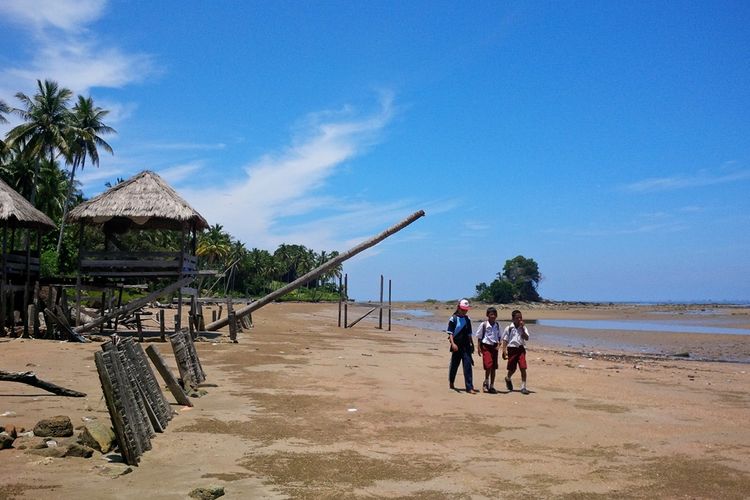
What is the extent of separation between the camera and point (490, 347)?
11781 millimetres

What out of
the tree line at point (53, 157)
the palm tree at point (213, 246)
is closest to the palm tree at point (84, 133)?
the tree line at point (53, 157)

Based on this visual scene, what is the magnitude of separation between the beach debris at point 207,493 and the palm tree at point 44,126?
136 ft

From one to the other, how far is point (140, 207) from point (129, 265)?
1942 millimetres

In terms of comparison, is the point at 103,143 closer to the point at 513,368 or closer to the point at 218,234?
the point at 218,234

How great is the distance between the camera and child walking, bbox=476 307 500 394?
11641 mm

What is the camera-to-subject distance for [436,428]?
8.53 m

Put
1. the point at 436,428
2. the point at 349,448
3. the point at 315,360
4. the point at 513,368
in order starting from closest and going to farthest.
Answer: the point at 349,448 → the point at 436,428 → the point at 513,368 → the point at 315,360

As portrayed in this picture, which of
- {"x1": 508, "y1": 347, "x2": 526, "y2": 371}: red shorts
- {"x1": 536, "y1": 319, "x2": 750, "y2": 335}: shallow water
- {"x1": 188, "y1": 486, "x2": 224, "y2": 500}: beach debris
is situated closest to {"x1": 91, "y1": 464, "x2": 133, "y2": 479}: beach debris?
{"x1": 188, "y1": 486, "x2": 224, "y2": 500}: beach debris

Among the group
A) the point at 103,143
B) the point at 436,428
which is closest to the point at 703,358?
the point at 436,428

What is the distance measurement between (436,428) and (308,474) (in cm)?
Result: 281

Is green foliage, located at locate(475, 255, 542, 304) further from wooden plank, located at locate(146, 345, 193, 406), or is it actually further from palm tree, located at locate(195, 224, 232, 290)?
wooden plank, located at locate(146, 345, 193, 406)

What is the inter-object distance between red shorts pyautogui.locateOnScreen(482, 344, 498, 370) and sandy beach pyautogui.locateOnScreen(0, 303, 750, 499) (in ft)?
1.80

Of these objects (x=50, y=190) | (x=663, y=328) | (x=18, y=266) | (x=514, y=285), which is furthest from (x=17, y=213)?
(x=514, y=285)

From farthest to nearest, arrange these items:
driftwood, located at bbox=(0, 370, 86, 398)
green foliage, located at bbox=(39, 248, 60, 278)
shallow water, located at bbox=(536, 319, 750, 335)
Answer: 1. shallow water, located at bbox=(536, 319, 750, 335)
2. green foliage, located at bbox=(39, 248, 60, 278)
3. driftwood, located at bbox=(0, 370, 86, 398)
